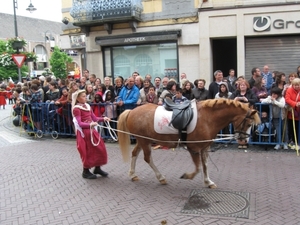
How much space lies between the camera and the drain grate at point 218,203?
186 inches

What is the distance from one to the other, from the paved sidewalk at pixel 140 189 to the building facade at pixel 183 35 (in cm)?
564

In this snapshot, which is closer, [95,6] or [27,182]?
[27,182]

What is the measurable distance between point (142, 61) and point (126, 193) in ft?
32.7

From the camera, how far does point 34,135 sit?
1156cm

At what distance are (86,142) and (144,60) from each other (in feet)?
29.2

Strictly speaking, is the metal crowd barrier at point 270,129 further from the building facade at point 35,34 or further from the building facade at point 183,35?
the building facade at point 35,34

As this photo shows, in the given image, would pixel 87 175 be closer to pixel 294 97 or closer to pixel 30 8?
pixel 294 97

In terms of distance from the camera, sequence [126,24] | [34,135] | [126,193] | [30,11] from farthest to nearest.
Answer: [30,11] → [126,24] → [34,135] → [126,193]

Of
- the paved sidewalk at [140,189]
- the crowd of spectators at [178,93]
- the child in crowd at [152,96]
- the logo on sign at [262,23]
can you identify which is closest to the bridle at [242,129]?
the paved sidewalk at [140,189]

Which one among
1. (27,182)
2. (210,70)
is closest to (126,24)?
(210,70)

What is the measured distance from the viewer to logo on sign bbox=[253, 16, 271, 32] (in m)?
12.1

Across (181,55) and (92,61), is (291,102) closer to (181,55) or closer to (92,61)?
(181,55)

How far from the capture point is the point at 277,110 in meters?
8.20

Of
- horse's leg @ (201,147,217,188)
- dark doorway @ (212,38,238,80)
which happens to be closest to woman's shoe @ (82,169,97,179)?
horse's leg @ (201,147,217,188)
